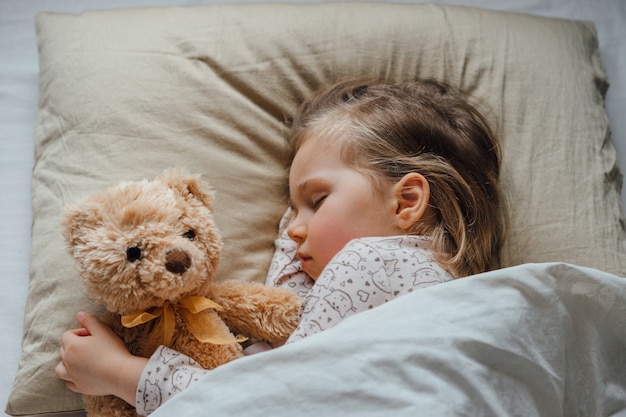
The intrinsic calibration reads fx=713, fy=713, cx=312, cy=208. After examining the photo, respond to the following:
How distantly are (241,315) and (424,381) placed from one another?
0.31 metres

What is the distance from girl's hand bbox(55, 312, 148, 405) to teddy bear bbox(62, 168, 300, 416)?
24 millimetres

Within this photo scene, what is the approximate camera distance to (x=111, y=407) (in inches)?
37.9

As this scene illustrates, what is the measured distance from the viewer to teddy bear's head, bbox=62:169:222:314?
869 mm

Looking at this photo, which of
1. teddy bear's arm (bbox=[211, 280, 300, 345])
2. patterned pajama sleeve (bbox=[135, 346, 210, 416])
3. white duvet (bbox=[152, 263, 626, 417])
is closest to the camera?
white duvet (bbox=[152, 263, 626, 417])

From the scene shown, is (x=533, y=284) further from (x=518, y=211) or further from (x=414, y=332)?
→ (x=518, y=211)

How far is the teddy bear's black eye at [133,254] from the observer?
0.87m

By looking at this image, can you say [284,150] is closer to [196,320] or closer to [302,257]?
[302,257]

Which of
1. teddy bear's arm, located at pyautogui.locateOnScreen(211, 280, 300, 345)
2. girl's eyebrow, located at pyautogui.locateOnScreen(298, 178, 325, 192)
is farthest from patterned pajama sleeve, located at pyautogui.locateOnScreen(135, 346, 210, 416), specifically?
girl's eyebrow, located at pyautogui.locateOnScreen(298, 178, 325, 192)

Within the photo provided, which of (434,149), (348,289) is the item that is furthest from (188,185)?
(434,149)

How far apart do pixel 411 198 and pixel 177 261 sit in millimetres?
368

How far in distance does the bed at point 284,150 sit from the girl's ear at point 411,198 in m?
0.18

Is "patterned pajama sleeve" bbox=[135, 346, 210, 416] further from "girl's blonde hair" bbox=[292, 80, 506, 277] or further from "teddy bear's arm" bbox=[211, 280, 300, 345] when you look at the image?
"girl's blonde hair" bbox=[292, 80, 506, 277]

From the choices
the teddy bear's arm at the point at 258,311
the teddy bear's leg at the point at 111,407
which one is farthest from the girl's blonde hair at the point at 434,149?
the teddy bear's leg at the point at 111,407

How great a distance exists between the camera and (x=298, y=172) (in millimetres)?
1115
